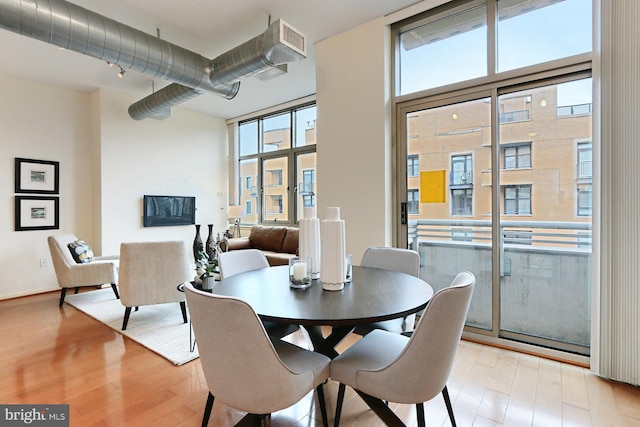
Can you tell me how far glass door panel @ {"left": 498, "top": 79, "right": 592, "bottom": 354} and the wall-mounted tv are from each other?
5.08m

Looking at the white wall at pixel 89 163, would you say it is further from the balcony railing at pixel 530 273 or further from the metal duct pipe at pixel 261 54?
the balcony railing at pixel 530 273

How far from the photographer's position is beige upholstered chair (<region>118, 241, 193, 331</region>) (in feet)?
10.3

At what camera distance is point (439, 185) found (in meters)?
3.07

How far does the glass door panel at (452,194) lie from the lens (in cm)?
286

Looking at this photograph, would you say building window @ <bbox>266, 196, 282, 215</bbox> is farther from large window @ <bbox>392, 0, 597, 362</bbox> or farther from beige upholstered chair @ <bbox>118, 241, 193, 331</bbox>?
large window @ <bbox>392, 0, 597, 362</bbox>

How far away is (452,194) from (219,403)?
2540 mm

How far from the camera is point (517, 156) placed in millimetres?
2699

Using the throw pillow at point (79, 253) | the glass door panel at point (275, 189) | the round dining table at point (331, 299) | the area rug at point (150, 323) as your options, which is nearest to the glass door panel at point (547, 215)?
the round dining table at point (331, 299)

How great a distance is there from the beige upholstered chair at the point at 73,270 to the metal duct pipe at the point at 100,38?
2.43m

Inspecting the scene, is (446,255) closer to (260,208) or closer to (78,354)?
(78,354)

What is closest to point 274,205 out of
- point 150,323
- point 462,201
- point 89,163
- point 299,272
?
point 89,163

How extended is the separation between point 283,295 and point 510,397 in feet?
5.31

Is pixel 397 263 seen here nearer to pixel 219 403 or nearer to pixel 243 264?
pixel 243 264

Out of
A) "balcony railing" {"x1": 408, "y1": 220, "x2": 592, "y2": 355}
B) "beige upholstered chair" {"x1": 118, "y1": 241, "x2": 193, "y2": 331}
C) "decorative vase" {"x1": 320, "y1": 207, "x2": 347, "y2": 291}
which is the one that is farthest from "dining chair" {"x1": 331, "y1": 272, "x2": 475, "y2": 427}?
"beige upholstered chair" {"x1": 118, "y1": 241, "x2": 193, "y2": 331}
